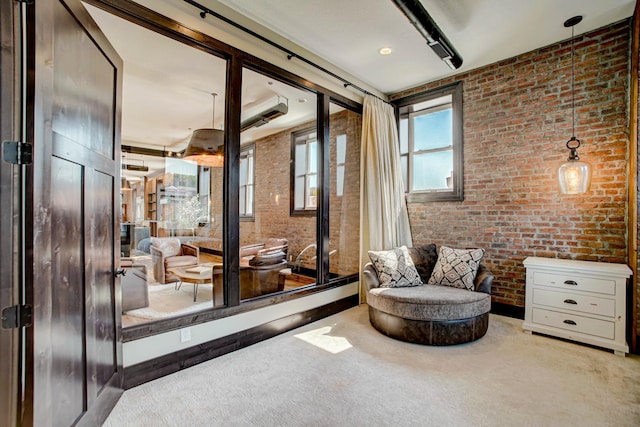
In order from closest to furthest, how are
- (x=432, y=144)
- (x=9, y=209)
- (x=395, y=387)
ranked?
(x=9, y=209) → (x=395, y=387) → (x=432, y=144)

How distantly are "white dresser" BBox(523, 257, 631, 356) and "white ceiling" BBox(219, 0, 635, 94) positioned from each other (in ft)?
7.94

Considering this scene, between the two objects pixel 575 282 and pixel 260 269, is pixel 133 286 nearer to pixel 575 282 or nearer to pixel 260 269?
pixel 260 269

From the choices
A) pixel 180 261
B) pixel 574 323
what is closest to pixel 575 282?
pixel 574 323

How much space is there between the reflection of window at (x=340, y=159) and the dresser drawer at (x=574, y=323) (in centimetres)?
272

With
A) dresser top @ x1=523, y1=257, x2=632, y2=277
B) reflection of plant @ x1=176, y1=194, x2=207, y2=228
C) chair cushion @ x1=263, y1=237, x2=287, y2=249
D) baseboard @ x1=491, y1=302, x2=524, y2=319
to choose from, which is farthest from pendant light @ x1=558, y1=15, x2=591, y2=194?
reflection of plant @ x1=176, y1=194, x2=207, y2=228

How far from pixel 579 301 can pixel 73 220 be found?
409 centimetres

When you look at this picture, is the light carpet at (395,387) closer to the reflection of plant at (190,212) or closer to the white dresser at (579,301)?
the white dresser at (579,301)

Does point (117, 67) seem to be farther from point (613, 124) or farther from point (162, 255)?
point (613, 124)

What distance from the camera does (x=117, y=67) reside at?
2.10 m

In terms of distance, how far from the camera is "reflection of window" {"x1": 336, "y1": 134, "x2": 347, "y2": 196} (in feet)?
14.1

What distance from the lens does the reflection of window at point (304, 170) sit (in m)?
4.32

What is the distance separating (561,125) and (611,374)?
248 centimetres

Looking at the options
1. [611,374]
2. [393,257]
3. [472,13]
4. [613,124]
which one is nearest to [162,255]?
[393,257]

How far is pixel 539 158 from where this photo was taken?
134 inches
